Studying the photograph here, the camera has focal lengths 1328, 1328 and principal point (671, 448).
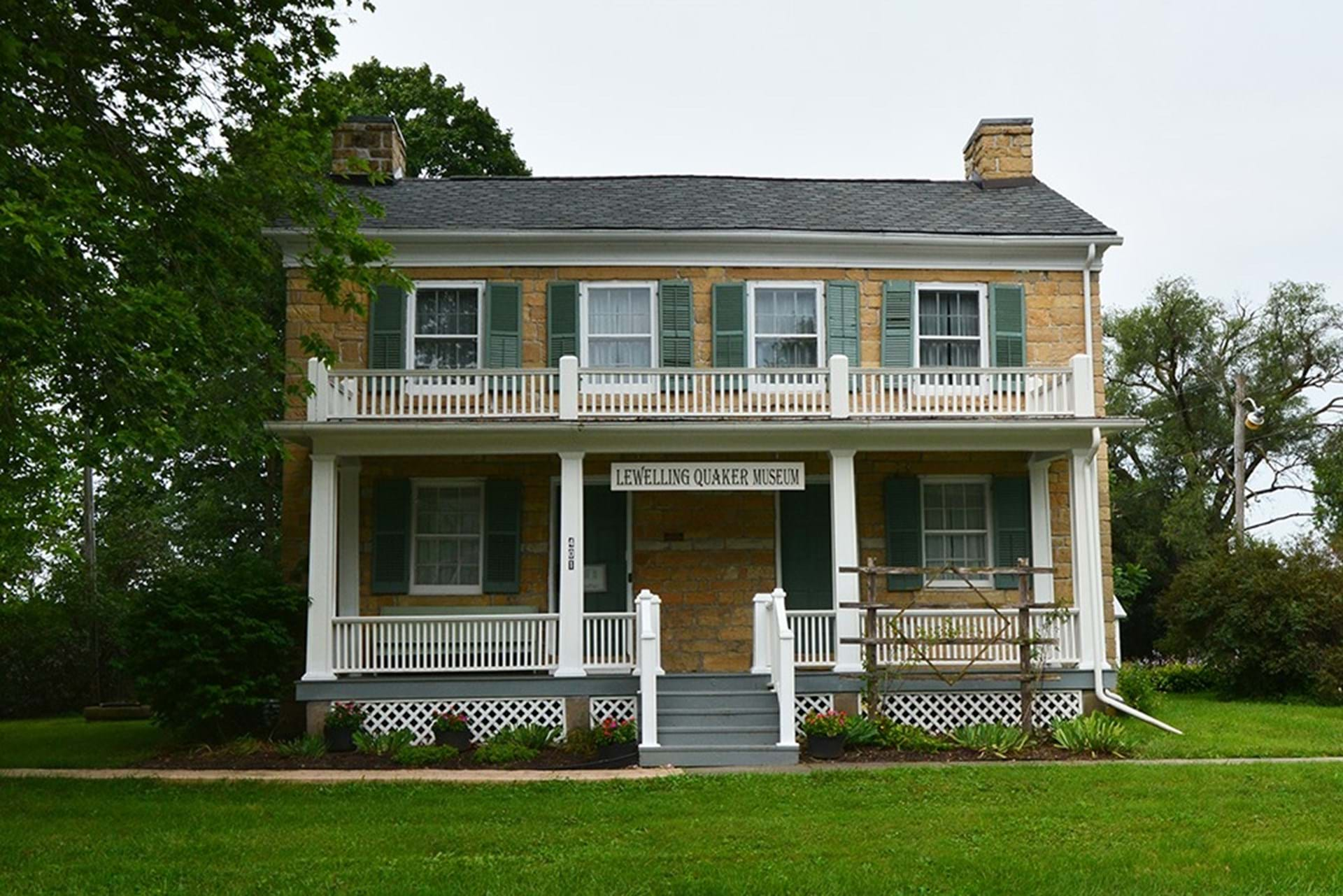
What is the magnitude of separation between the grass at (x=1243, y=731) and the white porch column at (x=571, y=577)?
20.9 feet

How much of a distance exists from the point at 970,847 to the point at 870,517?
8.80 meters

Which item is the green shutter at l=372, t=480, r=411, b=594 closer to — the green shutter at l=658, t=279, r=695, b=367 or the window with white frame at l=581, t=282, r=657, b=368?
the window with white frame at l=581, t=282, r=657, b=368

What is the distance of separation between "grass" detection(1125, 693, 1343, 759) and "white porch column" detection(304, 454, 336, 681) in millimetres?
9225

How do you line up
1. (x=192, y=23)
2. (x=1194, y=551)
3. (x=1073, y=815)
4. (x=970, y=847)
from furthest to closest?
(x=1194, y=551)
(x=192, y=23)
(x=1073, y=815)
(x=970, y=847)

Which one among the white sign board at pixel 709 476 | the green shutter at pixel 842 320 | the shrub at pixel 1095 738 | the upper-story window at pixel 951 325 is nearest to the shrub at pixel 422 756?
the white sign board at pixel 709 476

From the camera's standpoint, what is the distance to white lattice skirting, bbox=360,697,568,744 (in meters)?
15.6

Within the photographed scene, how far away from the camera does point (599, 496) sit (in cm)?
1778

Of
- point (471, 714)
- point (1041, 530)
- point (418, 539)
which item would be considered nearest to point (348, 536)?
point (418, 539)

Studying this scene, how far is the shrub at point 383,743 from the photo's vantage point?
1498cm

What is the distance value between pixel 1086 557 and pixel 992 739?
2940 millimetres

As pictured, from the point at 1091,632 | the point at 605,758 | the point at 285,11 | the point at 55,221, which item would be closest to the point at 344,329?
the point at 285,11

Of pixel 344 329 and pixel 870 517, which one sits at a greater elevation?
pixel 344 329

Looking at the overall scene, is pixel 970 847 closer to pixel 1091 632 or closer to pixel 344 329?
pixel 1091 632

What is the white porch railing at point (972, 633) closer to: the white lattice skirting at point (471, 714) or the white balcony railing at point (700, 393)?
the white balcony railing at point (700, 393)
